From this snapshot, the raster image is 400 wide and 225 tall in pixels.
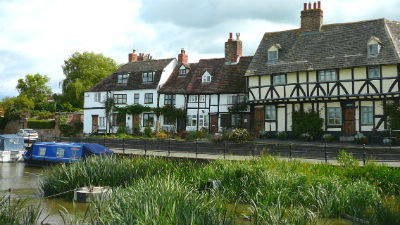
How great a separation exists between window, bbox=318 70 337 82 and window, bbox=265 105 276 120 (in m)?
4.77

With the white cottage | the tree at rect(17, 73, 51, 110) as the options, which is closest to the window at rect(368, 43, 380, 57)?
the white cottage

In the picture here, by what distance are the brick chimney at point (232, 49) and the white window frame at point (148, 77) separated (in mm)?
8517

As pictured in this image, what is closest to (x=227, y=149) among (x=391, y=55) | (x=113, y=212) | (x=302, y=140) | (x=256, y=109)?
(x=302, y=140)

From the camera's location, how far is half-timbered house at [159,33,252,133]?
3699 cm

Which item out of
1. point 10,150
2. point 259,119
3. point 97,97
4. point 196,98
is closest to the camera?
point 10,150

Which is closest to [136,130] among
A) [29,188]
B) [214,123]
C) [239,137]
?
[214,123]

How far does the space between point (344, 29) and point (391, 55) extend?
5.49 metres

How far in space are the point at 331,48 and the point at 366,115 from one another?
20.0 feet

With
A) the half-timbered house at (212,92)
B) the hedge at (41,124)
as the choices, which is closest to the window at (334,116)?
the half-timbered house at (212,92)

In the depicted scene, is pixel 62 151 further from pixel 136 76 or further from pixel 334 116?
pixel 136 76

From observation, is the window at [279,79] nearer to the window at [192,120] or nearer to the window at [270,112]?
the window at [270,112]

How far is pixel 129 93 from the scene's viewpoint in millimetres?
43500

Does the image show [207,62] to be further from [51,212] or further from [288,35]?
[51,212]

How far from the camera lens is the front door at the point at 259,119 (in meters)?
33.8
